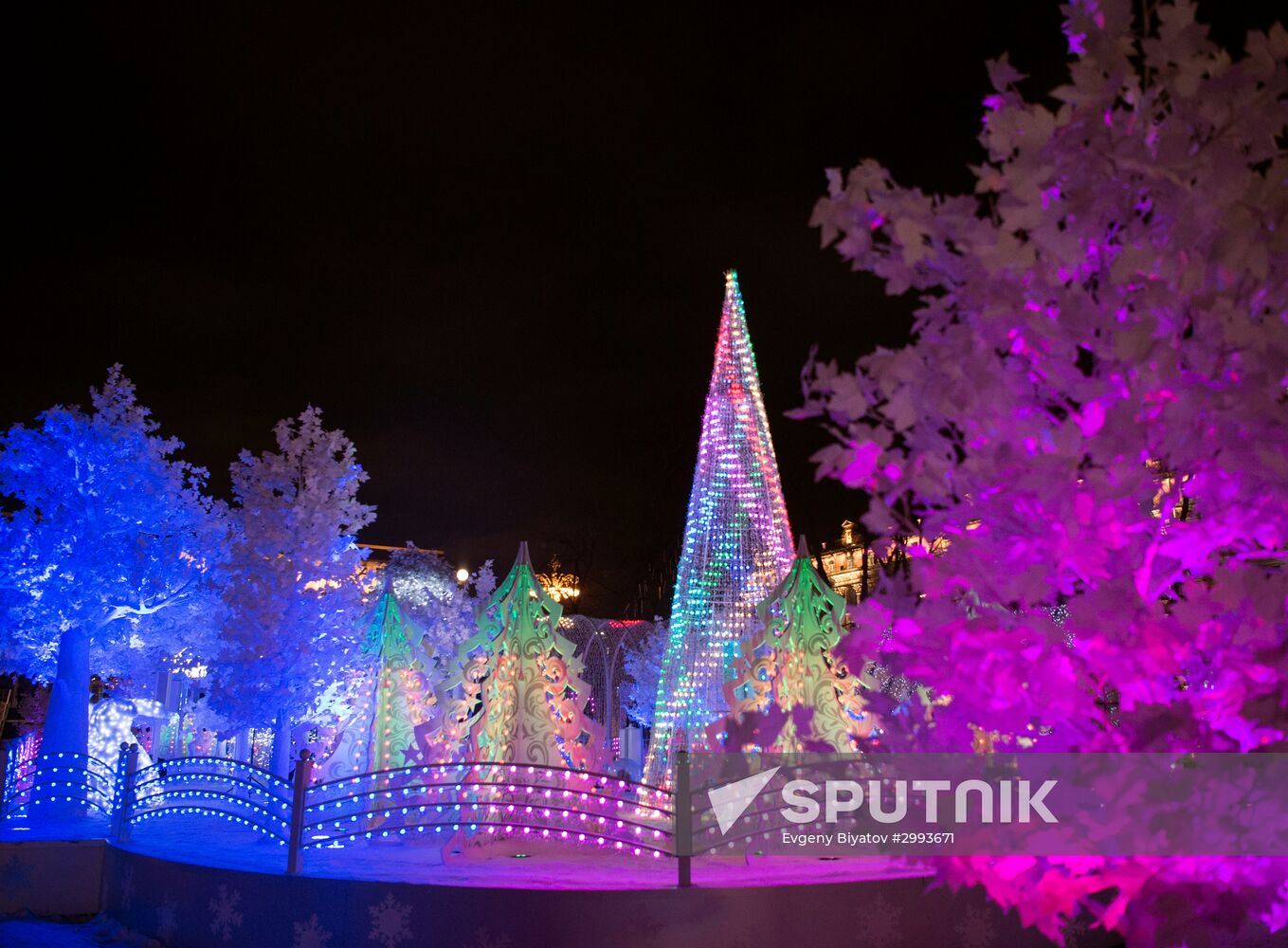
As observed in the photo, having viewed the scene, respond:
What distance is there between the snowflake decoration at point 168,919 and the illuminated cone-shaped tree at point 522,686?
3.03 m

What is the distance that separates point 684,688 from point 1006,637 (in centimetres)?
1102

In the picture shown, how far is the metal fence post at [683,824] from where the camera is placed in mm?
7914

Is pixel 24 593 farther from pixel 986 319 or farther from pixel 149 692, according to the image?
pixel 986 319

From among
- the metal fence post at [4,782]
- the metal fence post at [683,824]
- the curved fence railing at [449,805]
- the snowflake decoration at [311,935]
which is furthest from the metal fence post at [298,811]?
the metal fence post at [4,782]

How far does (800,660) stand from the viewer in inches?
440

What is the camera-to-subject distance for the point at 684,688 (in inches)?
552

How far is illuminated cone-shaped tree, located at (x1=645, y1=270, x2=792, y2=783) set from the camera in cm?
1395

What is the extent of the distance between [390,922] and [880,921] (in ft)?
12.1

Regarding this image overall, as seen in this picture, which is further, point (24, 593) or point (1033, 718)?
point (24, 593)

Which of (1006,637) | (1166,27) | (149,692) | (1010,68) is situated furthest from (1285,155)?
(149,692)

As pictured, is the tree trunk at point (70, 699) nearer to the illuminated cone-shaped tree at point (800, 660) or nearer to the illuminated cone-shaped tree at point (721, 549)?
the illuminated cone-shaped tree at point (721, 549)

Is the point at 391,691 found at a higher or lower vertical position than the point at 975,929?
higher

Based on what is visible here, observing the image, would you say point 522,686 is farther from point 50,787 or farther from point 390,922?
point 50,787

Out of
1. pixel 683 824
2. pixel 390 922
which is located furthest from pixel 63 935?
pixel 683 824
